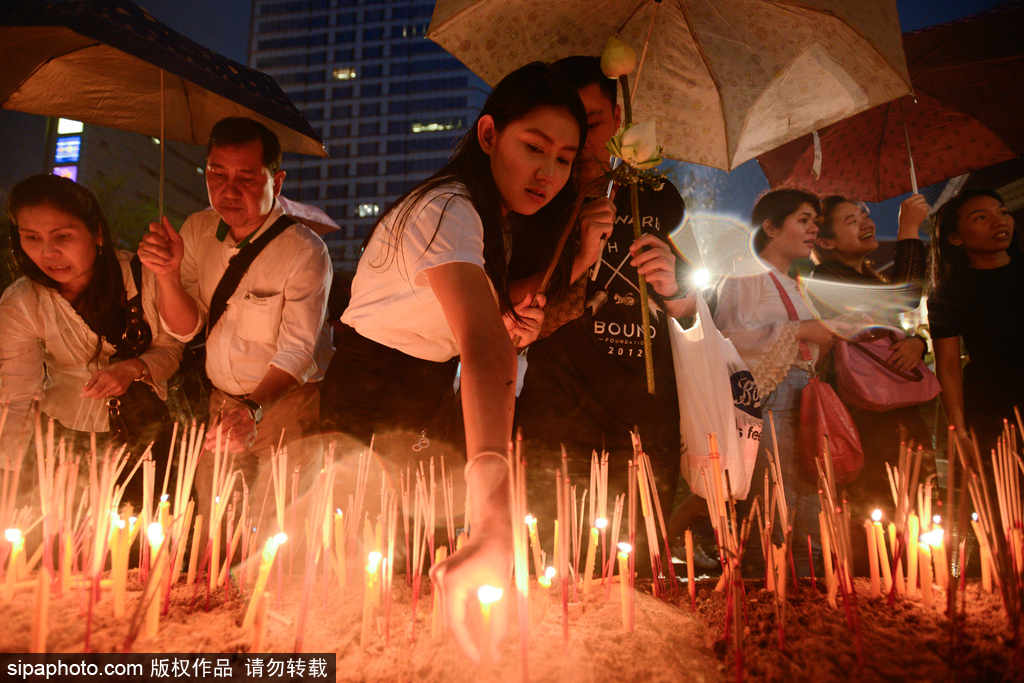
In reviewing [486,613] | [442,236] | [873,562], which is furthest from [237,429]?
[873,562]

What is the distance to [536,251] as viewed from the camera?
1796 millimetres

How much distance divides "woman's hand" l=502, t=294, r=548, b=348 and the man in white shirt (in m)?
1.06

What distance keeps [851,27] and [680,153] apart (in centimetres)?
79

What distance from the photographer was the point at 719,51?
2.36 meters

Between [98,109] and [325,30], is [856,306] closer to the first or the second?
[98,109]

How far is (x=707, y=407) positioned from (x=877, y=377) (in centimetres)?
158

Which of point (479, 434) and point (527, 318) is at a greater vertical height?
point (527, 318)

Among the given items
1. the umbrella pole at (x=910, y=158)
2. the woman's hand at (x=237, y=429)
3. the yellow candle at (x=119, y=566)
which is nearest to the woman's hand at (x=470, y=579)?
the yellow candle at (x=119, y=566)

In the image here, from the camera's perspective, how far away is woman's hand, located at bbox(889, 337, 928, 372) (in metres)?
3.06

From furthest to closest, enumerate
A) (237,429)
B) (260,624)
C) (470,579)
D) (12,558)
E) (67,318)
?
(67,318), (237,429), (12,558), (260,624), (470,579)

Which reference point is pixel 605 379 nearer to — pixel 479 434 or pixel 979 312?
pixel 479 434

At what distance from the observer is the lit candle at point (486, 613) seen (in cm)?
93

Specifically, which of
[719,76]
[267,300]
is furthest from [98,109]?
[719,76]

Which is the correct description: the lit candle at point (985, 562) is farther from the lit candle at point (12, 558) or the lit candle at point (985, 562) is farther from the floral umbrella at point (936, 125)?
the lit candle at point (12, 558)
